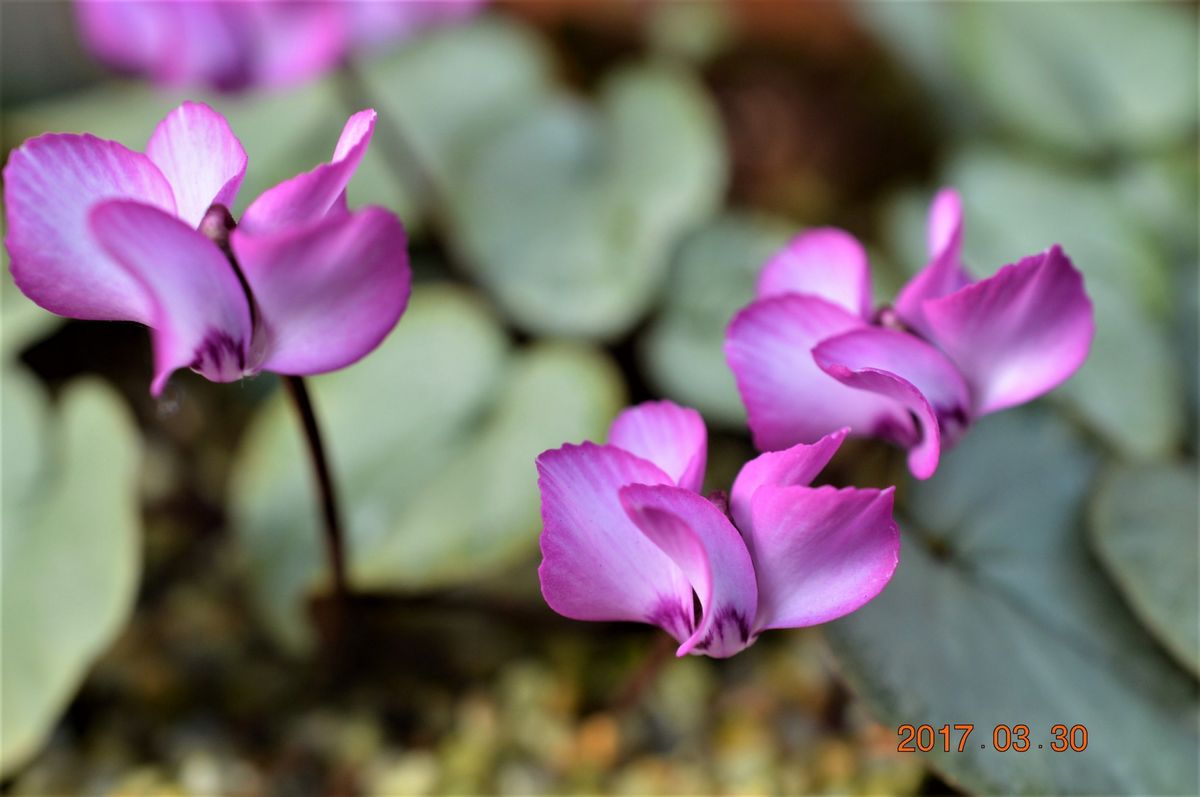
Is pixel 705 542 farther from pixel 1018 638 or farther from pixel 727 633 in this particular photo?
pixel 1018 638

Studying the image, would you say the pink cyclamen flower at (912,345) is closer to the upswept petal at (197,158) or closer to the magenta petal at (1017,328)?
the magenta petal at (1017,328)

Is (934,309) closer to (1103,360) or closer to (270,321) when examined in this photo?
(270,321)

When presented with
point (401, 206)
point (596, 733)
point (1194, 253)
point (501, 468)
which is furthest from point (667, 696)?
point (1194, 253)

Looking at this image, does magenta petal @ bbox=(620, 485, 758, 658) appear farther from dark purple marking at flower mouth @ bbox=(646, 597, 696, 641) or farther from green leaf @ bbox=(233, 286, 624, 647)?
green leaf @ bbox=(233, 286, 624, 647)

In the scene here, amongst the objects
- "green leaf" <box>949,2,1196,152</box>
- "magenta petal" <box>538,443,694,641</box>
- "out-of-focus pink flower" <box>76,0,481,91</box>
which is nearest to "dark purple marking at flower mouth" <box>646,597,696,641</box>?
"magenta petal" <box>538,443,694,641</box>

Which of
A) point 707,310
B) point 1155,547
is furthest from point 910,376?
point 707,310
